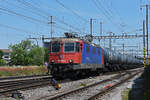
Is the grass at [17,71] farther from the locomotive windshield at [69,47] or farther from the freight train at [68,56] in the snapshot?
the locomotive windshield at [69,47]

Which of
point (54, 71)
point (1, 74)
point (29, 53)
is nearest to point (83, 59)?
point (54, 71)

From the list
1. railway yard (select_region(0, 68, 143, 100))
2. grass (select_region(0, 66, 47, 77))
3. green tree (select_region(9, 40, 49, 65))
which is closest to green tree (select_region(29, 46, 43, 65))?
green tree (select_region(9, 40, 49, 65))

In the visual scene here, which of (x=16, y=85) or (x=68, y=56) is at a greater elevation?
(x=68, y=56)

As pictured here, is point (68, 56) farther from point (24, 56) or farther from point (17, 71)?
point (24, 56)

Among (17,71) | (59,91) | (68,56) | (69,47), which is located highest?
(69,47)

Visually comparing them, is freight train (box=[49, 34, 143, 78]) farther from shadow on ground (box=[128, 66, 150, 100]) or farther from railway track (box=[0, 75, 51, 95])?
shadow on ground (box=[128, 66, 150, 100])

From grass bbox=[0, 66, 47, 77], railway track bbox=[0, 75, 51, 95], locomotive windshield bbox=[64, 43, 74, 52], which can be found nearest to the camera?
railway track bbox=[0, 75, 51, 95]

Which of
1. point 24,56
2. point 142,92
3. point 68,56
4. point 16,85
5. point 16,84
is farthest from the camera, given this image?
point 24,56

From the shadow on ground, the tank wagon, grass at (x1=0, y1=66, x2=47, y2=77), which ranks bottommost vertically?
grass at (x1=0, y1=66, x2=47, y2=77)

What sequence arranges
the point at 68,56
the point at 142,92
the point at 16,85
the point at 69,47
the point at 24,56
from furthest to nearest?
the point at 24,56, the point at 69,47, the point at 68,56, the point at 16,85, the point at 142,92

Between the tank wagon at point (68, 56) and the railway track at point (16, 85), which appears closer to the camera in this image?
the railway track at point (16, 85)

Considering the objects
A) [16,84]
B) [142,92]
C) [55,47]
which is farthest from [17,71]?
[142,92]

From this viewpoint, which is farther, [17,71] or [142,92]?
[17,71]

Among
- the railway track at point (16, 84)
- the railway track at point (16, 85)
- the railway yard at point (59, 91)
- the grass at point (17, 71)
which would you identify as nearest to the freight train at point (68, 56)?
the railway track at point (16, 85)
